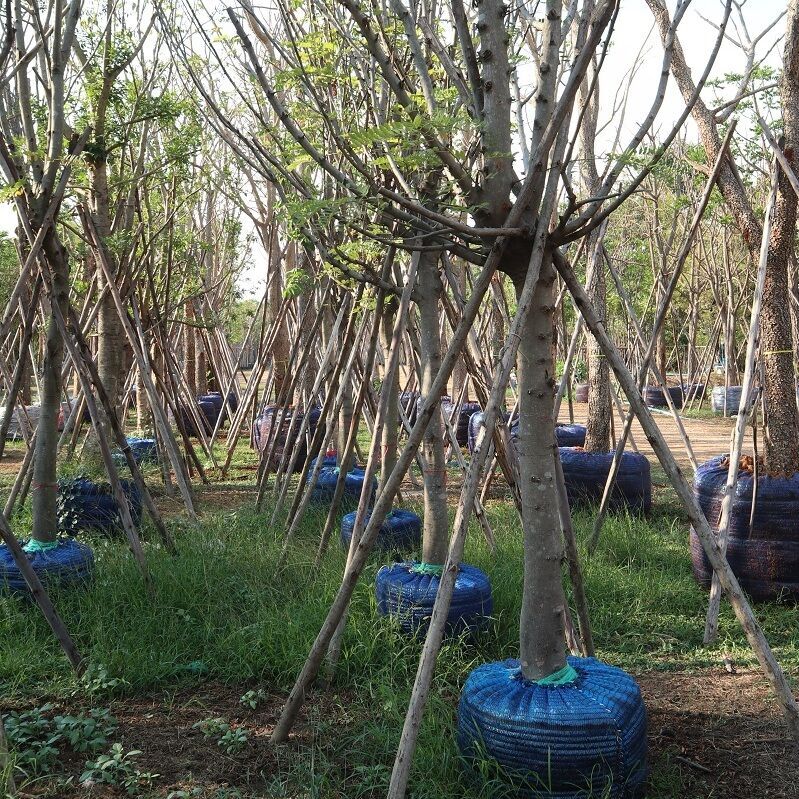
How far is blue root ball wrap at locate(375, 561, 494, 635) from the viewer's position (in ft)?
10.1

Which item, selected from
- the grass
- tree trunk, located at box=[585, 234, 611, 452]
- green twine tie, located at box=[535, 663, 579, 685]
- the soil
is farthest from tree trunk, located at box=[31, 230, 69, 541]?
tree trunk, located at box=[585, 234, 611, 452]

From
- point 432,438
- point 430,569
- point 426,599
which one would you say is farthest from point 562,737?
point 432,438

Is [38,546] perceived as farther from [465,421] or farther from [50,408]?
[465,421]

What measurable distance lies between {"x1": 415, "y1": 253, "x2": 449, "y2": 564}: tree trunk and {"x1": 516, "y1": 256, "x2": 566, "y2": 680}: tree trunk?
962 millimetres

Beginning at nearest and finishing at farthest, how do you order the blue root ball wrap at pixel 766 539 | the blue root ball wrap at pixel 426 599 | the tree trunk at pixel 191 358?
the blue root ball wrap at pixel 426 599, the blue root ball wrap at pixel 766 539, the tree trunk at pixel 191 358

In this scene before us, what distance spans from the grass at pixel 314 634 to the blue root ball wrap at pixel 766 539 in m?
0.14

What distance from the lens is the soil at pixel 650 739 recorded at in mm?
2262

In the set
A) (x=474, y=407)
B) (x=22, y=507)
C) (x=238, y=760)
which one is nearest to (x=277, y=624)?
(x=238, y=760)

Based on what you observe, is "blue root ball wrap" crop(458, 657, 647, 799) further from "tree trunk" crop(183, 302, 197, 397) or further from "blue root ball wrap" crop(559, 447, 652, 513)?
"tree trunk" crop(183, 302, 197, 397)

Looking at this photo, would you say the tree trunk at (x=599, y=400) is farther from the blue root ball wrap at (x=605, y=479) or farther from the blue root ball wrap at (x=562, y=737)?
the blue root ball wrap at (x=562, y=737)

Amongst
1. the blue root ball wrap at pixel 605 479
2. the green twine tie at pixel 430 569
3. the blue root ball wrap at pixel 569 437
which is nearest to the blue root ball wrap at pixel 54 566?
the green twine tie at pixel 430 569

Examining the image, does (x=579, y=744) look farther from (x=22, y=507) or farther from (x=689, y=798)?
(x=22, y=507)

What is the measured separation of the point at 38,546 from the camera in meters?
3.58

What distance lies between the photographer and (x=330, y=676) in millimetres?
2859
